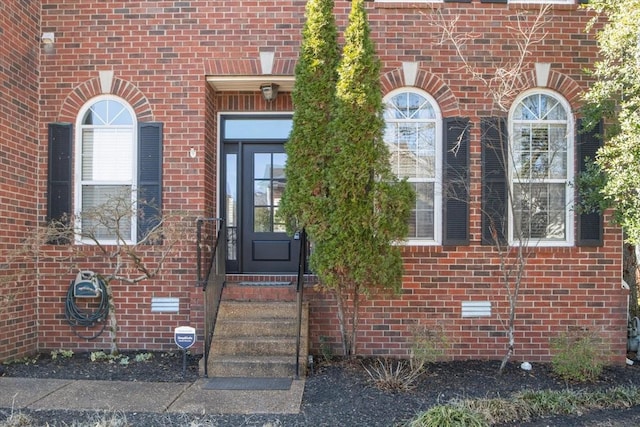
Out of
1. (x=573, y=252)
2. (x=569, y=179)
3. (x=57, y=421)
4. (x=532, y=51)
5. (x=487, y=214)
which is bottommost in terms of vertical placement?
(x=57, y=421)

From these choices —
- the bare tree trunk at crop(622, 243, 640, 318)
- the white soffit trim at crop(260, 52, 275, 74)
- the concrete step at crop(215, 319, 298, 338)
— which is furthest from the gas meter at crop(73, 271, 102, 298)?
the bare tree trunk at crop(622, 243, 640, 318)

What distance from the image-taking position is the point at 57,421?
15.8ft

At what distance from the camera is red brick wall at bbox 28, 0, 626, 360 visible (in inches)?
283

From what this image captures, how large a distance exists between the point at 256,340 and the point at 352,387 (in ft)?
4.27

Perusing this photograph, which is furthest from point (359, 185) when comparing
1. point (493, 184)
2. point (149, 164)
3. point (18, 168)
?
point (18, 168)

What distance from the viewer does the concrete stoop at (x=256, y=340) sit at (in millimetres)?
6168

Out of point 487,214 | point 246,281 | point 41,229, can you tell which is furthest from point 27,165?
point 487,214

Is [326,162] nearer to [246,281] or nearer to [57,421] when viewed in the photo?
[246,281]

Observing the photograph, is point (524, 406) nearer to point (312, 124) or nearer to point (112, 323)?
point (312, 124)

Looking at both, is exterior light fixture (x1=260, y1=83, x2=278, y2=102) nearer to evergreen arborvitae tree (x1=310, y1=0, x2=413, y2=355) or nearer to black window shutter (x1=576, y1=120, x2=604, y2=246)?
evergreen arborvitae tree (x1=310, y1=0, x2=413, y2=355)

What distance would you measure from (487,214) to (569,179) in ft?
3.95

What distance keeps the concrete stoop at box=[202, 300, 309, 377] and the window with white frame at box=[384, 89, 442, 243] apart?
1.89 metres

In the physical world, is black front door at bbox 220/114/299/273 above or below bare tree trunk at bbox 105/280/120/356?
above

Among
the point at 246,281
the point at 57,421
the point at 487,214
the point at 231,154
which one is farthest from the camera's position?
the point at 231,154
